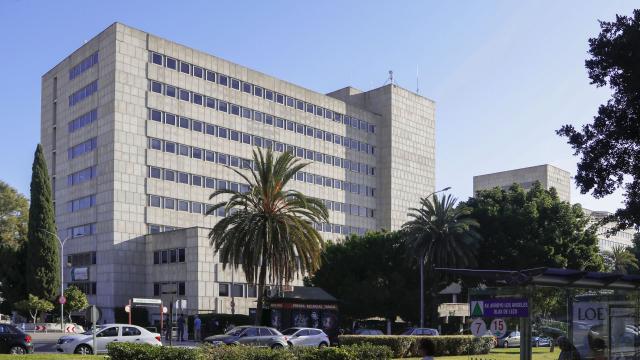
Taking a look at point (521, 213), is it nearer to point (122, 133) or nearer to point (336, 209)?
point (336, 209)

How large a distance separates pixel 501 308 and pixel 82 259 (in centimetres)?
6428

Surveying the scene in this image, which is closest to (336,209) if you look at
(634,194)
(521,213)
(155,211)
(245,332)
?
(155,211)

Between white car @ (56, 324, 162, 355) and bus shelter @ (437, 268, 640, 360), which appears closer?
bus shelter @ (437, 268, 640, 360)

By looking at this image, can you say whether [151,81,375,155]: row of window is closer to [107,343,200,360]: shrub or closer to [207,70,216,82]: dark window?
[207,70,216,82]: dark window

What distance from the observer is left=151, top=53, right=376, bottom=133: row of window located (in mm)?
76938

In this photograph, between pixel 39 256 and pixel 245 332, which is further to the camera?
pixel 39 256

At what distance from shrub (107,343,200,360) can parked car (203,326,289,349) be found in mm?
13511

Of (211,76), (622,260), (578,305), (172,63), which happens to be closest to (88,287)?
(172,63)

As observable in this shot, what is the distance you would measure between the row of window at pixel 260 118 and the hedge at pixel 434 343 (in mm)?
46981

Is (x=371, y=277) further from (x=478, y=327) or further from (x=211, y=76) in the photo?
(x=478, y=327)

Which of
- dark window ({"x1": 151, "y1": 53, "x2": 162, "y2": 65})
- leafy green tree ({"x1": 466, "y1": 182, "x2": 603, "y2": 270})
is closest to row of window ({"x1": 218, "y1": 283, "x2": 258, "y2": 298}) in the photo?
leafy green tree ({"x1": 466, "y1": 182, "x2": 603, "y2": 270})

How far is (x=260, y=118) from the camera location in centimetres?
8506

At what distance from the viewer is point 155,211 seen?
245 ft

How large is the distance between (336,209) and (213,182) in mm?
19927
